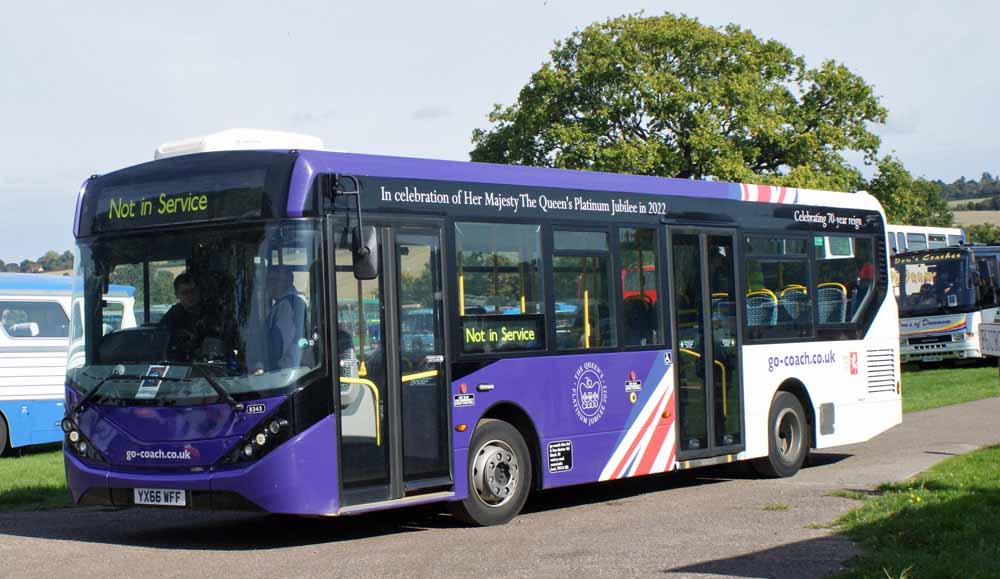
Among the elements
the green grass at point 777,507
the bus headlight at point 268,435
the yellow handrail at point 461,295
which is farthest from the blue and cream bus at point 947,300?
the bus headlight at point 268,435

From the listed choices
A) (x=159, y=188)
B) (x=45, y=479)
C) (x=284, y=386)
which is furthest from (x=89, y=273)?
(x=45, y=479)

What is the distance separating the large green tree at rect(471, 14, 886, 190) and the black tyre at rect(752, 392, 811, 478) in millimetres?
27142

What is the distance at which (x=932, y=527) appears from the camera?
384 inches

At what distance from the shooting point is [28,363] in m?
20.4

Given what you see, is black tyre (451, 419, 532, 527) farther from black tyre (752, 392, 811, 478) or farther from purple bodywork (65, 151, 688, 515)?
black tyre (752, 392, 811, 478)

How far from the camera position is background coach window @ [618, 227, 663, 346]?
517 inches

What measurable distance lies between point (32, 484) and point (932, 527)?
10108 mm

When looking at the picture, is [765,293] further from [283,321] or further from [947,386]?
[947,386]

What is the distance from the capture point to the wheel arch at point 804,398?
15430mm

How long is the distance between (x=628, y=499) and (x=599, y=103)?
32.5 metres

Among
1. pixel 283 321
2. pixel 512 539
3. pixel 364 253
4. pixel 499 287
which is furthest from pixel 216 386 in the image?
pixel 499 287

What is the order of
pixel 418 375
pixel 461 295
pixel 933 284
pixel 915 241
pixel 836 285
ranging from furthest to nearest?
pixel 915 241
pixel 933 284
pixel 836 285
pixel 461 295
pixel 418 375

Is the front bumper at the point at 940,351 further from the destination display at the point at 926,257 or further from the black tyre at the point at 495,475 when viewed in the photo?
the black tyre at the point at 495,475

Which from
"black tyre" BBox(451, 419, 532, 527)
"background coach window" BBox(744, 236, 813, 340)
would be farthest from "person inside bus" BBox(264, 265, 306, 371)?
"background coach window" BBox(744, 236, 813, 340)
